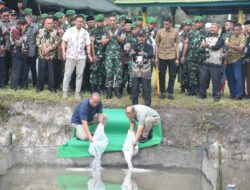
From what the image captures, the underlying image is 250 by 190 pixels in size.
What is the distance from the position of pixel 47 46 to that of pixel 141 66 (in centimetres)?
208

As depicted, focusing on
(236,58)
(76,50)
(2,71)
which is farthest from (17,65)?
(236,58)

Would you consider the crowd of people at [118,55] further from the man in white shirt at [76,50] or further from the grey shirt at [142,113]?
the grey shirt at [142,113]

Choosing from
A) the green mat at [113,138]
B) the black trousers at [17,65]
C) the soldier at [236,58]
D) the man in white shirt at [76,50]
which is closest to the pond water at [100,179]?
the green mat at [113,138]

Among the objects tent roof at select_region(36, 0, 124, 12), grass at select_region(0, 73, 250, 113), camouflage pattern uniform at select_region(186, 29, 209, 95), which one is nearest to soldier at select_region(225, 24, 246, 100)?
grass at select_region(0, 73, 250, 113)

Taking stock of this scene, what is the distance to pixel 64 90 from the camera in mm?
11648

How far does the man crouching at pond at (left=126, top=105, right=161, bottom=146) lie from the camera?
33.4ft

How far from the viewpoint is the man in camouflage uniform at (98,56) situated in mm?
11953

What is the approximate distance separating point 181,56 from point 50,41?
9.32 feet

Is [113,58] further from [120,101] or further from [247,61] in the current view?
[247,61]

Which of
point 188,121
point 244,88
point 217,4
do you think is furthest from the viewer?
point 217,4

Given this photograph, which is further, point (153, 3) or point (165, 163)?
point (153, 3)

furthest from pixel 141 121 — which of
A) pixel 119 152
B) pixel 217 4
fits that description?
pixel 217 4

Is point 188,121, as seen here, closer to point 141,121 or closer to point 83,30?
point 141,121

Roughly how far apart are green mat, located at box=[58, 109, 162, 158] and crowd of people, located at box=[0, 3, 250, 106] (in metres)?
0.58
